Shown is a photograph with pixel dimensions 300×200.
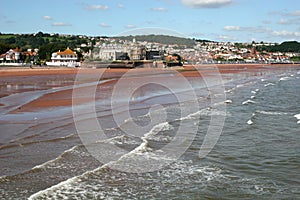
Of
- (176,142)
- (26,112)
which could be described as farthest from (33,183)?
(26,112)

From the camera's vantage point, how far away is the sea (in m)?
7.04

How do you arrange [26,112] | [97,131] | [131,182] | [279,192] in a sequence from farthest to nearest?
[26,112] → [97,131] → [131,182] → [279,192]

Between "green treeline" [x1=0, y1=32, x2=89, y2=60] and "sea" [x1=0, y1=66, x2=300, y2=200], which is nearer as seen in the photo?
"sea" [x1=0, y1=66, x2=300, y2=200]

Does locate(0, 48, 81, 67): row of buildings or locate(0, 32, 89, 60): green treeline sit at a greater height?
locate(0, 32, 89, 60): green treeline

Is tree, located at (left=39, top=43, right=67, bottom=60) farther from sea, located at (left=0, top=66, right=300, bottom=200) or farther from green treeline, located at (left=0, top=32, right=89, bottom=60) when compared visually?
sea, located at (left=0, top=66, right=300, bottom=200)

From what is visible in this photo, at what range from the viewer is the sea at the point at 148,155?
7.04 metres

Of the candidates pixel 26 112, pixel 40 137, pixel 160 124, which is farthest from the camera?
pixel 26 112

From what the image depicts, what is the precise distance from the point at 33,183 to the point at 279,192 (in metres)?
4.61

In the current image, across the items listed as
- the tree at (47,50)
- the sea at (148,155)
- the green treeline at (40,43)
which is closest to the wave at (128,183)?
A: the sea at (148,155)

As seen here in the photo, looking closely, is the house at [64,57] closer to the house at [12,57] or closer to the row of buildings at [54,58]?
the row of buildings at [54,58]

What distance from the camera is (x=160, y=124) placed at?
46.0 feet

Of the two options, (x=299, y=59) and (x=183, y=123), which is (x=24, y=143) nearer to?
(x=183, y=123)

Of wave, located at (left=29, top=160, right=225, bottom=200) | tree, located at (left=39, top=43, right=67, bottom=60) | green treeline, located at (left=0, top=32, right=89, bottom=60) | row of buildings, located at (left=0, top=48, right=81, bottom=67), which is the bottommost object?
wave, located at (left=29, top=160, right=225, bottom=200)

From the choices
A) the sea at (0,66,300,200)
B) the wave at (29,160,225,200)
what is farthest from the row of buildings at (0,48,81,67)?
the wave at (29,160,225,200)
